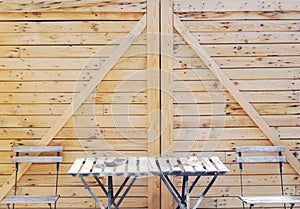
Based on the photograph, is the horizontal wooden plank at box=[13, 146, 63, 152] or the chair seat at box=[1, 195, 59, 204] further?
the horizontal wooden plank at box=[13, 146, 63, 152]

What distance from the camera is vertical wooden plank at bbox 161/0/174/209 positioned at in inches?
142

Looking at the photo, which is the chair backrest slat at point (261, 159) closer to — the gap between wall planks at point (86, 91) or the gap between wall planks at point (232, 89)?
the gap between wall planks at point (232, 89)

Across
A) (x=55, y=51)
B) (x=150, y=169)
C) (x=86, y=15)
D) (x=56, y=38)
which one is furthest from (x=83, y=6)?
(x=150, y=169)

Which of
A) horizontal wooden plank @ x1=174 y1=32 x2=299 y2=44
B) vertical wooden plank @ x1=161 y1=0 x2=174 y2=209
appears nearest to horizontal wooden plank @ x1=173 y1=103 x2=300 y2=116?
vertical wooden plank @ x1=161 y1=0 x2=174 y2=209

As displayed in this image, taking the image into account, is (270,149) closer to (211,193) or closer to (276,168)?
(276,168)

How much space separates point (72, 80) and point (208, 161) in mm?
1491

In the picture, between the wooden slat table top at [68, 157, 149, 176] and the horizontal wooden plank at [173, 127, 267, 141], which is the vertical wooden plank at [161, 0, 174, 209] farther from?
the wooden slat table top at [68, 157, 149, 176]

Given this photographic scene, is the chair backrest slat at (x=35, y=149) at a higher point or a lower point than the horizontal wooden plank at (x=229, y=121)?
lower

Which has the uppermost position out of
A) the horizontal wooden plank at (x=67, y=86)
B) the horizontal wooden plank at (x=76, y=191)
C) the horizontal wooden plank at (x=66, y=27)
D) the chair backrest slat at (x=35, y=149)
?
the horizontal wooden plank at (x=66, y=27)

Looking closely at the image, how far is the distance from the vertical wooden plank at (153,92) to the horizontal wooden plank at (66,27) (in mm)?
208

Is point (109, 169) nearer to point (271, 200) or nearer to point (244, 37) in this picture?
point (271, 200)

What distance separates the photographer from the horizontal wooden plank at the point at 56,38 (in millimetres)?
3594

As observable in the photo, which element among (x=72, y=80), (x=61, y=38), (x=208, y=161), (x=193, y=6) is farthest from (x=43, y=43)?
(x=208, y=161)

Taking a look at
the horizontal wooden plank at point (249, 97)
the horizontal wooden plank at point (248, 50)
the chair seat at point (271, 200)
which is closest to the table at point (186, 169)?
the chair seat at point (271, 200)
